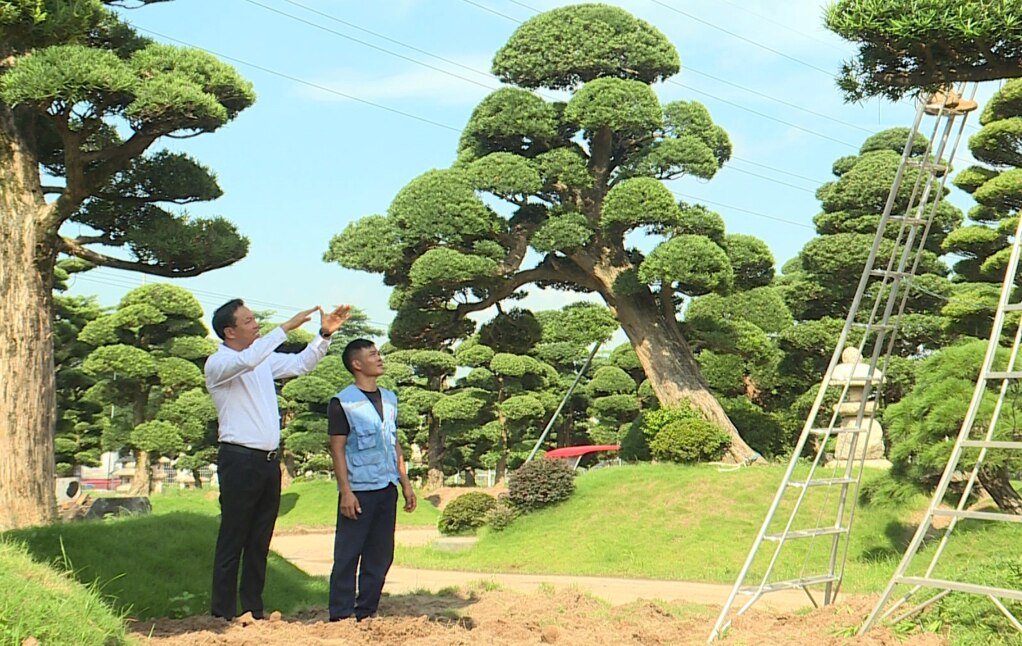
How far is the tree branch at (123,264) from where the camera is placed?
28.7 ft

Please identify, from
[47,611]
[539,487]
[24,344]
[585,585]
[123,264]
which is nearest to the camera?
[47,611]

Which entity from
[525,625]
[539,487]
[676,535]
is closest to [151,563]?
[525,625]

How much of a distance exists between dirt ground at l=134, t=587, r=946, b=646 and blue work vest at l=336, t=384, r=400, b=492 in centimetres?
70

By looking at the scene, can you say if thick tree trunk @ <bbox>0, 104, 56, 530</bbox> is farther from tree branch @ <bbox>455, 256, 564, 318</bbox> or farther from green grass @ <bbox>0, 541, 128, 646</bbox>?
tree branch @ <bbox>455, 256, 564, 318</bbox>

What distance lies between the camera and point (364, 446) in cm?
502

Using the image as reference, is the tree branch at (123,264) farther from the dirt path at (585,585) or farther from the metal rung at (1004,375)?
the metal rung at (1004,375)

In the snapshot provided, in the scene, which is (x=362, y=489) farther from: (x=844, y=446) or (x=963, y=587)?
(x=844, y=446)

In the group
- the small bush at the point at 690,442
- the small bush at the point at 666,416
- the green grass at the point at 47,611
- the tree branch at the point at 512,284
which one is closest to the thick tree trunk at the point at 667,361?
the small bush at the point at 666,416

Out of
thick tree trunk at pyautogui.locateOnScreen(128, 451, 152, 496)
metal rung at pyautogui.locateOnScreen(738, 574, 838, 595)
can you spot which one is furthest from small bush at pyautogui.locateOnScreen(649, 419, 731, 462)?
thick tree trunk at pyautogui.locateOnScreen(128, 451, 152, 496)

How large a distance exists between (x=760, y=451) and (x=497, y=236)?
632cm

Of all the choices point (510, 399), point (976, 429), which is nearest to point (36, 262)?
point (976, 429)

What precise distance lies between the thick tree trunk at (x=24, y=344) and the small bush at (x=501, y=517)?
6.57 metres

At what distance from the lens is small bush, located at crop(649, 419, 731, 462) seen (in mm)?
15212

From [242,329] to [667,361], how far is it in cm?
1216
